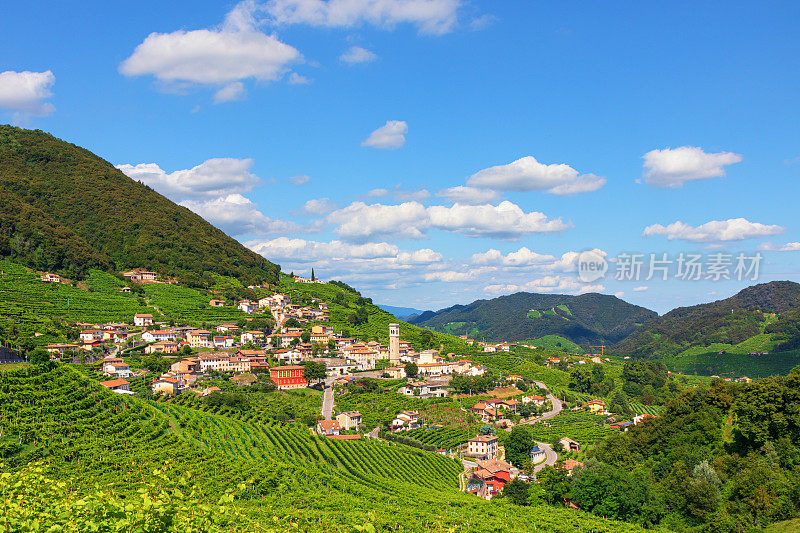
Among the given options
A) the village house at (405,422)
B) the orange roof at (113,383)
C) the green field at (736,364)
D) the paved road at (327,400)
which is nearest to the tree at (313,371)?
the paved road at (327,400)

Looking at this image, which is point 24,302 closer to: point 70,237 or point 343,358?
point 70,237

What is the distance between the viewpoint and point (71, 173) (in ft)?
433

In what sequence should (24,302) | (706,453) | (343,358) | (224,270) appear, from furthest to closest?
(224,270)
(343,358)
(24,302)
(706,453)

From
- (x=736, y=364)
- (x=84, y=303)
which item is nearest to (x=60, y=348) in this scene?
(x=84, y=303)

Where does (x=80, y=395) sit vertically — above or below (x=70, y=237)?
below

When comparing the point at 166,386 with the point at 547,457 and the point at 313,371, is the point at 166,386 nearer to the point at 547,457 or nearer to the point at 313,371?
the point at 313,371

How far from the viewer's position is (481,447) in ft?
180

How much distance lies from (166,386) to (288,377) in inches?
631

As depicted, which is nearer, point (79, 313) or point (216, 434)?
point (216, 434)

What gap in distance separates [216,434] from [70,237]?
78.9 metres

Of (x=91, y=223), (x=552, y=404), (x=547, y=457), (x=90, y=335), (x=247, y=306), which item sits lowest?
(x=547, y=457)

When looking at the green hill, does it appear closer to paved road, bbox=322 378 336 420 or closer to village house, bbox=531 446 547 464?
village house, bbox=531 446 547 464

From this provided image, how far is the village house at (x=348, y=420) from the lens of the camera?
57.5 meters

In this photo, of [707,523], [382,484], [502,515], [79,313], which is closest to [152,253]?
[79,313]
